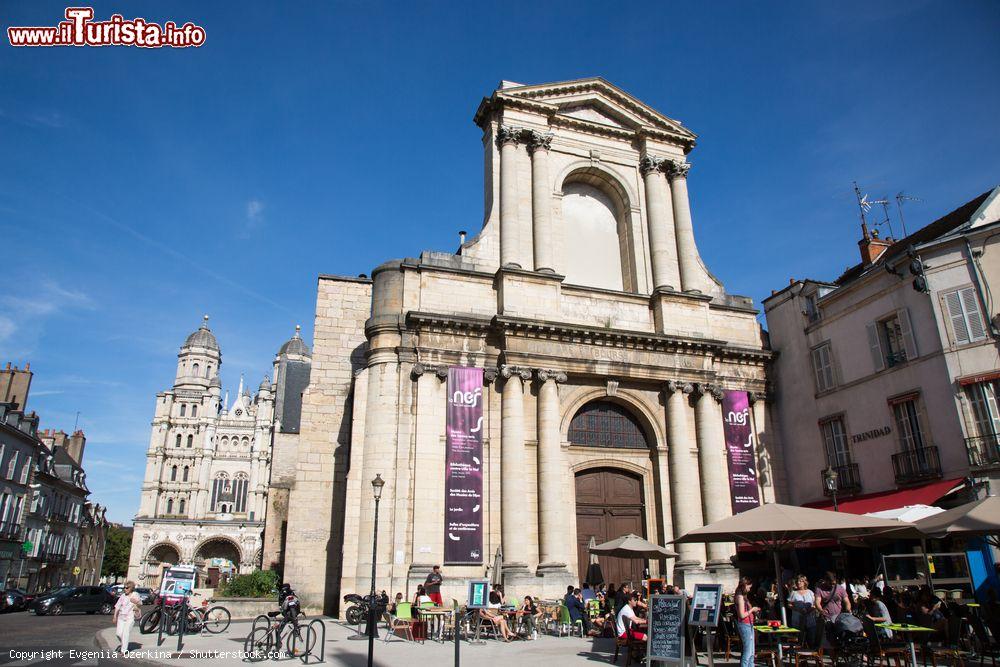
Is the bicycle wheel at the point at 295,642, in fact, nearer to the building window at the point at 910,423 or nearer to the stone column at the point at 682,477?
the stone column at the point at 682,477

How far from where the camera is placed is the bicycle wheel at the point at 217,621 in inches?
609

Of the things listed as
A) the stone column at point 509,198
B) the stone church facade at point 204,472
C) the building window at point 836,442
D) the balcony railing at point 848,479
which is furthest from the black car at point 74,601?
the stone church facade at point 204,472

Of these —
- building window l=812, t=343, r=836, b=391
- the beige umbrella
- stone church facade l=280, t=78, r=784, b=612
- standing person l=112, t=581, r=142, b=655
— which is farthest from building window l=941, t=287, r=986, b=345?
standing person l=112, t=581, r=142, b=655

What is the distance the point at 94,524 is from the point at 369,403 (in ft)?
193

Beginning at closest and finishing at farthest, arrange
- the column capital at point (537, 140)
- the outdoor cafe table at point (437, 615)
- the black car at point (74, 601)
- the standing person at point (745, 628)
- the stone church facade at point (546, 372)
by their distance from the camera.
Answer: the standing person at point (745, 628)
the outdoor cafe table at point (437, 615)
the stone church facade at point (546, 372)
the column capital at point (537, 140)
the black car at point (74, 601)

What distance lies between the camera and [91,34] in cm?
1246

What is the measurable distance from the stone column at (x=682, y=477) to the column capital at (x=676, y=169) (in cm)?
834

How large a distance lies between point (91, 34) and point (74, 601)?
78.0ft

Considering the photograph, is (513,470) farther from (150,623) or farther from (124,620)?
(124,620)

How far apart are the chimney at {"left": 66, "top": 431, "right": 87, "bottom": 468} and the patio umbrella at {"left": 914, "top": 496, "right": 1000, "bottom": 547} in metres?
64.2

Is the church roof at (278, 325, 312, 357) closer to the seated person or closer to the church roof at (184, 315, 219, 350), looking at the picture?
the church roof at (184, 315, 219, 350)

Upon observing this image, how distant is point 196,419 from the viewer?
275ft

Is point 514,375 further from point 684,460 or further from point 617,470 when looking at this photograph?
point 684,460

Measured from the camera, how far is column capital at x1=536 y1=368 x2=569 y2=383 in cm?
1998
